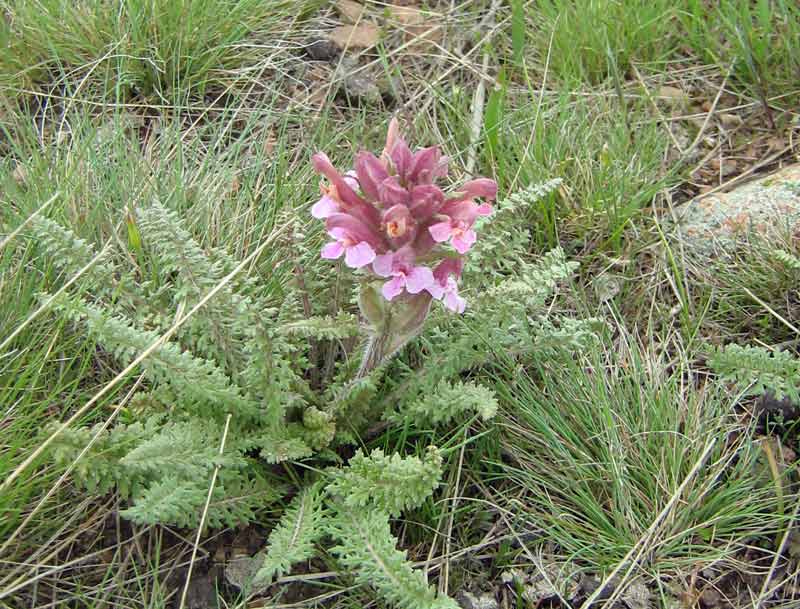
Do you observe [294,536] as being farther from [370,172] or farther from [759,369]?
[759,369]

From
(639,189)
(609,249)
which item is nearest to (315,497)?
(609,249)

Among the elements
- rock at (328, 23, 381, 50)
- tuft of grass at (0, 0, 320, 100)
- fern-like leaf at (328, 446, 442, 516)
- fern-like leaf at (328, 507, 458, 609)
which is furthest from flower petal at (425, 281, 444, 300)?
rock at (328, 23, 381, 50)

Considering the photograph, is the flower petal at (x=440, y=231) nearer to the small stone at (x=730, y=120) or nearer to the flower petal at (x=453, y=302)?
the flower petal at (x=453, y=302)

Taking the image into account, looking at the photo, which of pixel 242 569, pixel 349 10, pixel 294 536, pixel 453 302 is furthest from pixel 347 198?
pixel 349 10

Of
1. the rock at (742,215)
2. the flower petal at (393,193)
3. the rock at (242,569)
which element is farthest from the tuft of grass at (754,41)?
the rock at (242,569)

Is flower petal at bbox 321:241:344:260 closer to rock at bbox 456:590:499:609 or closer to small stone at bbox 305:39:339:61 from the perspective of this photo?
rock at bbox 456:590:499:609

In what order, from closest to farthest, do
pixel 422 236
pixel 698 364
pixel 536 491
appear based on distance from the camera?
pixel 422 236, pixel 536 491, pixel 698 364

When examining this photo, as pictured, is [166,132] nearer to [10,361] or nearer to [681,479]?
[10,361]

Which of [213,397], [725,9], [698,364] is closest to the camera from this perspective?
[213,397]
